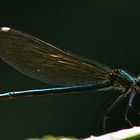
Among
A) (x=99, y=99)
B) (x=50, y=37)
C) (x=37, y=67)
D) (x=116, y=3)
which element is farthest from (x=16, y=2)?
(x=37, y=67)

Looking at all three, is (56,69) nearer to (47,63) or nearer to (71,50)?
(47,63)

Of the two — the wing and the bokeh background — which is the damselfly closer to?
the wing

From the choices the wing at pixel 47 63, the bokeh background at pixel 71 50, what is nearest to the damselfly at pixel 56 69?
the wing at pixel 47 63

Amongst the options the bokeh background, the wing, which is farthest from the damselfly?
the bokeh background

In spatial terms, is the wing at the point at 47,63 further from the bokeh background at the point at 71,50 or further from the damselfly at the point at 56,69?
the bokeh background at the point at 71,50

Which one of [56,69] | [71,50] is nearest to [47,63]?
[56,69]

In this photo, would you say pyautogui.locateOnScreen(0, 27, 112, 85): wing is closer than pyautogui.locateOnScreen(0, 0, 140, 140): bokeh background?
Yes
